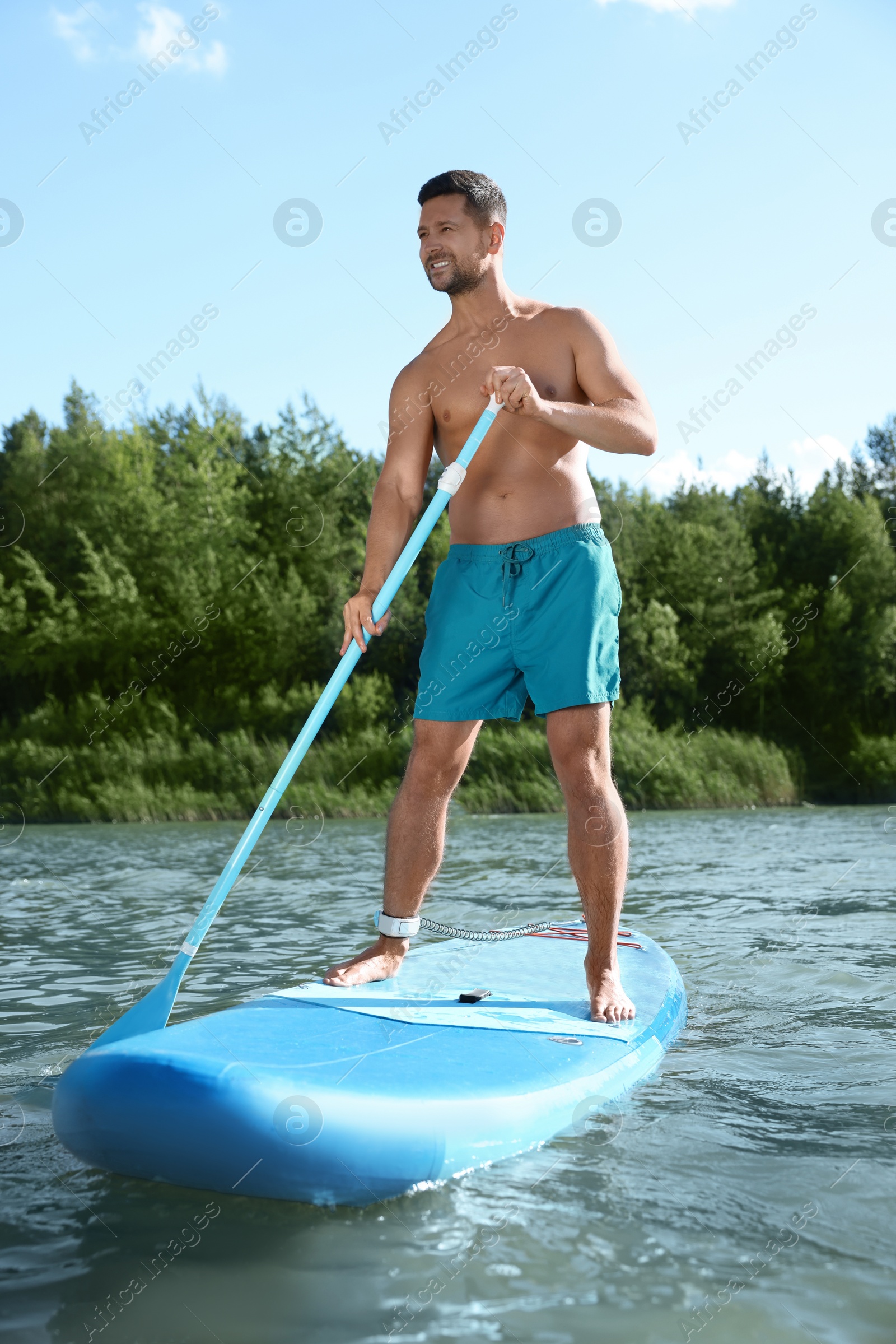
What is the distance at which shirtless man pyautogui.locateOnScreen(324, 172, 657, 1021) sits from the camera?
3.05 m

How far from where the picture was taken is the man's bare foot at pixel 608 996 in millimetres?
2889

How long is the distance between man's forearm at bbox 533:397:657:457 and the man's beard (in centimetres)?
51

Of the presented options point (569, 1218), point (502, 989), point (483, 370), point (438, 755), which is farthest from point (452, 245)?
point (569, 1218)

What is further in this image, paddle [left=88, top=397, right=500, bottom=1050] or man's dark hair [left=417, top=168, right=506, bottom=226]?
man's dark hair [left=417, top=168, right=506, bottom=226]

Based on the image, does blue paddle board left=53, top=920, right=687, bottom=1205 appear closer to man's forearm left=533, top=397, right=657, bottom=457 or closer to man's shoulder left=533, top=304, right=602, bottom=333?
man's forearm left=533, top=397, right=657, bottom=457

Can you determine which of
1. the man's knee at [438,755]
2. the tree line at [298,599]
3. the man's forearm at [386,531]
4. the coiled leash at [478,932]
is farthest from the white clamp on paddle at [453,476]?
the tree line at [298,599]

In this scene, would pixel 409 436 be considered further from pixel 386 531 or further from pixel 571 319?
pixel 571 319

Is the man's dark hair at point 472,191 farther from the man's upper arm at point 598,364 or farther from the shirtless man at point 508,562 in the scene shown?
the man's upper arm at point 598,364

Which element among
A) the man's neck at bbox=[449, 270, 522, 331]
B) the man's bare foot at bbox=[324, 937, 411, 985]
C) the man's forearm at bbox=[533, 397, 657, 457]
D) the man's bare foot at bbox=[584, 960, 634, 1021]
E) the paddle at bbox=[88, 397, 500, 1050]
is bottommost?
the man's bare foot at bbox=[584, 960, 634, 1021]

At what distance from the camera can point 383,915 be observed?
327 cm

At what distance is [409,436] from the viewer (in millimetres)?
3441

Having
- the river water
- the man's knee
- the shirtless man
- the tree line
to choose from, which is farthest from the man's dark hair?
the tree line

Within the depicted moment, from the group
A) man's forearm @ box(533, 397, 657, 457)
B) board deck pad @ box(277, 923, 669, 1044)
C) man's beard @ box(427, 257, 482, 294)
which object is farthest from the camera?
man's beard @ box(427, 257, 482, 294)

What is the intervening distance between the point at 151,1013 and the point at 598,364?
2010 mm
